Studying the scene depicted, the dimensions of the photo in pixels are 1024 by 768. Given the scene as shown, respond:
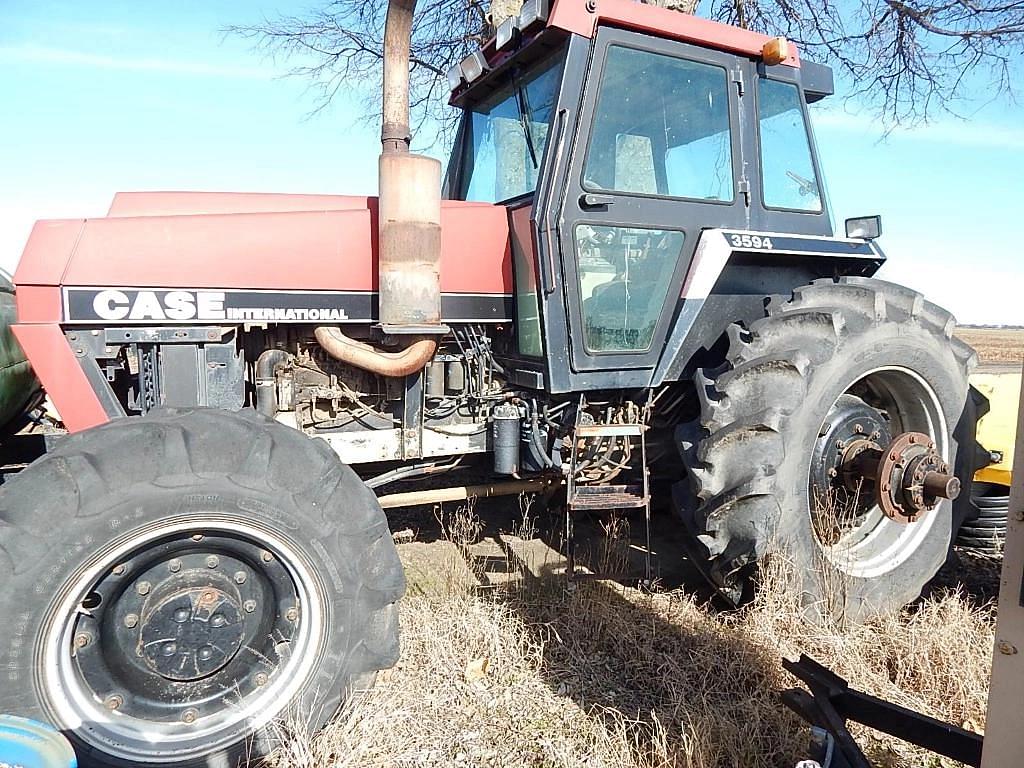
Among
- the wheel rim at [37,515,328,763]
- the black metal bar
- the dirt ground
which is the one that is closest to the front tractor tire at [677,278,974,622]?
the dirt ground

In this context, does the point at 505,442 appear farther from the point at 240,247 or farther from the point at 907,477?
the point at 907,477

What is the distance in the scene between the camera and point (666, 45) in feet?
10.0

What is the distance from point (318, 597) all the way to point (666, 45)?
8.63ft

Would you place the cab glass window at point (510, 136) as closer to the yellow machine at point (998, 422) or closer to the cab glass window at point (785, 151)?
the cab glass window at point (785, 151)

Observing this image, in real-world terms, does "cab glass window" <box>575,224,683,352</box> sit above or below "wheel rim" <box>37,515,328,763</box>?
above

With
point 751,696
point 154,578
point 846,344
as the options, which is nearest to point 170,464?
point 154,578

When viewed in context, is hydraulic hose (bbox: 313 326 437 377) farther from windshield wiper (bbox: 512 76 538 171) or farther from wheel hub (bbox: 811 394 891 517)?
wheel hub (bbox: 811 394 891 517)

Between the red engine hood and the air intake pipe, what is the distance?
198 millimetres

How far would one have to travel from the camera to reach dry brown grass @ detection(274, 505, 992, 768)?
2125 mm

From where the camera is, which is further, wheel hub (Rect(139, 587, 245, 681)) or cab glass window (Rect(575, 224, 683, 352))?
cab glass window (Rect(575, 224, 683, 352))

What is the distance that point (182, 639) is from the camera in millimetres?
2109

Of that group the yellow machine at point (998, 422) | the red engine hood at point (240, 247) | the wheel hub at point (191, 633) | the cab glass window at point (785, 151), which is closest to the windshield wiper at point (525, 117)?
the red engine hood at point (240, 247)

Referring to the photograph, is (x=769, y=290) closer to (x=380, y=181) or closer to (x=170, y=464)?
(x=380, y=181)

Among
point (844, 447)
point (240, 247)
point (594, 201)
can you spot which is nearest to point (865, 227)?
point (844, 447)
